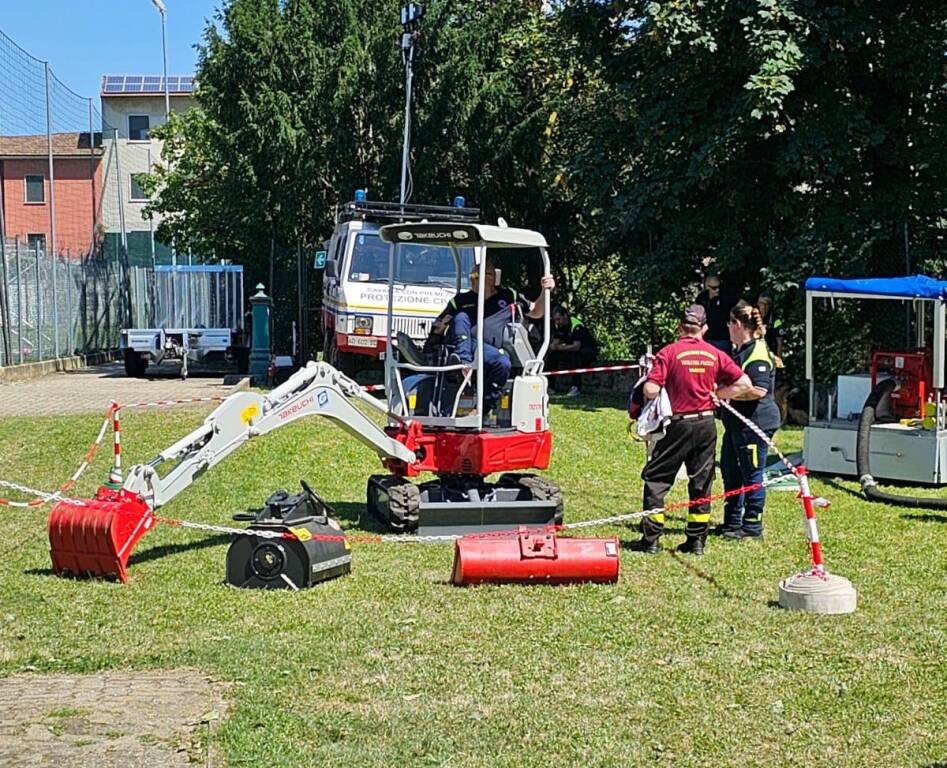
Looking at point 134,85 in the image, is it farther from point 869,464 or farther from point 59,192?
point 869,464

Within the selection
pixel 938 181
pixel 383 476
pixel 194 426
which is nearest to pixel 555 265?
pixel 938 181

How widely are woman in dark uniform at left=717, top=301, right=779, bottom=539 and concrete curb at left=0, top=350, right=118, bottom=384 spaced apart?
Answer: 1739cm

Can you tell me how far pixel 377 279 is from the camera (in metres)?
22.2

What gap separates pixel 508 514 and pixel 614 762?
522 cm

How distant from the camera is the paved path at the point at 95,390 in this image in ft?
69.6

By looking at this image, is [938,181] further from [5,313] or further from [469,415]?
[5,313]

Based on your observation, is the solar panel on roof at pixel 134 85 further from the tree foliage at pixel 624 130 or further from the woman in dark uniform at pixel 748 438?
the woman in dark uniform at pixel 748 438

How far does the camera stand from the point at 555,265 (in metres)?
29.5

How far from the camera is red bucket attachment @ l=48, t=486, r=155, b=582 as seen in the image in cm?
973

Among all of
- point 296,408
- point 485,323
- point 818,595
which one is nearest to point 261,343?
point 485,323

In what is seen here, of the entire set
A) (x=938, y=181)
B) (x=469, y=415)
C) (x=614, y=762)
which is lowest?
(x=614, y=762)

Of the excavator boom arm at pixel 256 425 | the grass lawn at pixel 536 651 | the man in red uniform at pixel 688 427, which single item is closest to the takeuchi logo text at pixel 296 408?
the excavator boom arm at pixel 256 425

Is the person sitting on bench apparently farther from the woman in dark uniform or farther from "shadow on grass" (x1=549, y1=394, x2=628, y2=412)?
"shadow on grass" (x1=549, y1=394, x2=628, y2=412)

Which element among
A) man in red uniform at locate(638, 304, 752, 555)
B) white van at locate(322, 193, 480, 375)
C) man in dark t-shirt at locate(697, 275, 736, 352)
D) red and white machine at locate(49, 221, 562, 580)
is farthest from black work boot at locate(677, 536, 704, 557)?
white van at locate(322, 193, 480, 375)
